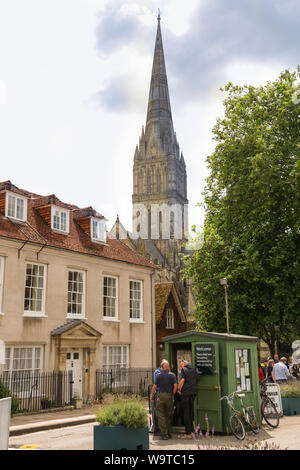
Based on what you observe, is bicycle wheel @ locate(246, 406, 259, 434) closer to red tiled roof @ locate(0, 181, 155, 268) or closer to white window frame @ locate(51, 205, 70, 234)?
red tiled roof @ locate(0, 181, 155, 268)

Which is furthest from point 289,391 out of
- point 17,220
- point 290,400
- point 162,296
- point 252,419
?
point 162,296

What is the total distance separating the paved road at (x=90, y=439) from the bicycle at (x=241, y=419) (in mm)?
189

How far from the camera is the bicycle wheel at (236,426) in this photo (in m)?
10.5

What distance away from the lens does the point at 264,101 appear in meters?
25.1

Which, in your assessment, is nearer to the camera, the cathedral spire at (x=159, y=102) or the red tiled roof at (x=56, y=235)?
the red tiled roof at (x=56, y=235)

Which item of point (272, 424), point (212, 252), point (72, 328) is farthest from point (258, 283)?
point (272, 424)

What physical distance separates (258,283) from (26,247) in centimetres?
1105

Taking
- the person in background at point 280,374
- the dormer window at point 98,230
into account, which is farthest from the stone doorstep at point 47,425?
the dormer window at point 98,230

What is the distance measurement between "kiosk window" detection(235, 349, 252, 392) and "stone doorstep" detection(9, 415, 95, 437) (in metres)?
5.80

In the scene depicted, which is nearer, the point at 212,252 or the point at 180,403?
the point at 180,403

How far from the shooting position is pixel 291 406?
14.8 metres

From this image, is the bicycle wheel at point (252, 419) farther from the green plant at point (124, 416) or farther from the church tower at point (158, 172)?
the church tower at point (158, 172)

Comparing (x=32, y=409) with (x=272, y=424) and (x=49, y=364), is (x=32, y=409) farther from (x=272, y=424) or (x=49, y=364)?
(x=272, y=424)

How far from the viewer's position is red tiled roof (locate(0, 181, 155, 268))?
19.6m
